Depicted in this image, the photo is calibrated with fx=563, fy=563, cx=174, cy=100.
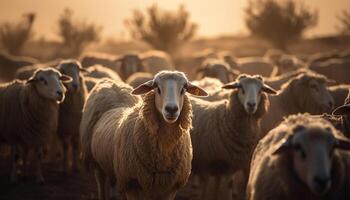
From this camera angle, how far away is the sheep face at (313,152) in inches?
155

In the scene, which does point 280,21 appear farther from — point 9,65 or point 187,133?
point 187,133

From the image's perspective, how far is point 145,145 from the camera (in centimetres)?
582

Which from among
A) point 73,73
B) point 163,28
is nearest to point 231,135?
point 73,73

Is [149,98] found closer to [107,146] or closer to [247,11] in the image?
[107,146]

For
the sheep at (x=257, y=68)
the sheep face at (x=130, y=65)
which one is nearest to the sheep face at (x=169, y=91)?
the sheep face at (x=130, y=65)

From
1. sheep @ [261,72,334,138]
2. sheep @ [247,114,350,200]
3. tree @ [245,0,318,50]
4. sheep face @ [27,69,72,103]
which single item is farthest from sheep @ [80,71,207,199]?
tree @ [245,0,318,50]

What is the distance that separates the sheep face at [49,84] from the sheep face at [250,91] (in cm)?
297

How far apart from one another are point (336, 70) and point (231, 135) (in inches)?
330

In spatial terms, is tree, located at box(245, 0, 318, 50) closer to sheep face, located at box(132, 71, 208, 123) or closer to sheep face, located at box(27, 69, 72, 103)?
sheep face, located at box(27, 69, 72, 103)

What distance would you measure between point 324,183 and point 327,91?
525cm

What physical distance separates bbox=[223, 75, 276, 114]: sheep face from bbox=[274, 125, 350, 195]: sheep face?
2.73 metres

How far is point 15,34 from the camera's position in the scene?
109 ft

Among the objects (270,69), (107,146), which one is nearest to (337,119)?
(107,146)

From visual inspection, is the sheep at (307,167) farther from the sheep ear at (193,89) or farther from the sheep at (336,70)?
the sheep at (336,70)
